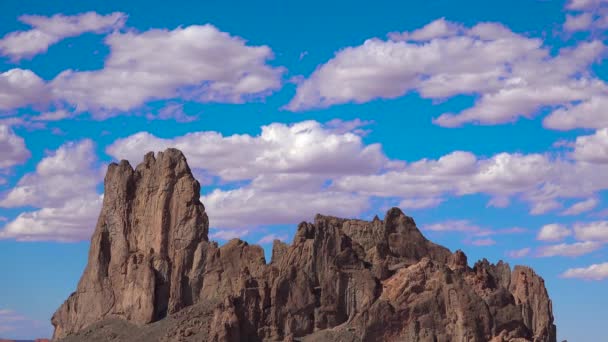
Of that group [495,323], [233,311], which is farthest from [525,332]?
[233,311]

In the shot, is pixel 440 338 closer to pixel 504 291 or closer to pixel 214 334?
pixel 504 291

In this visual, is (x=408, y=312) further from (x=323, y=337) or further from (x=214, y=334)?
(x=214, y=334)

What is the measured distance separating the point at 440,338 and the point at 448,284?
8.34m

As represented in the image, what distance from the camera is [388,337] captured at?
7495 inches

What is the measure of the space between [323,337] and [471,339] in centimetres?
2459

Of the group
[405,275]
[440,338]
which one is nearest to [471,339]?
[440,338]

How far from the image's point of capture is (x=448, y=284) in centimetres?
19200

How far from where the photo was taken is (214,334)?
643 feet

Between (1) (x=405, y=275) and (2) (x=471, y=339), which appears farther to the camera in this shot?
(1) (x=405, y=275)

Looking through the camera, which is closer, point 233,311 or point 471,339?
point 471,339

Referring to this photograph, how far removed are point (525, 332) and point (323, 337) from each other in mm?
30261

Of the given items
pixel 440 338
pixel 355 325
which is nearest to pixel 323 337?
pixel 355 325

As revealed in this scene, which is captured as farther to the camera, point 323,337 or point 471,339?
point 323,337

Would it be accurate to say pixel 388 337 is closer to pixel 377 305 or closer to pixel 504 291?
pixel 377 305
